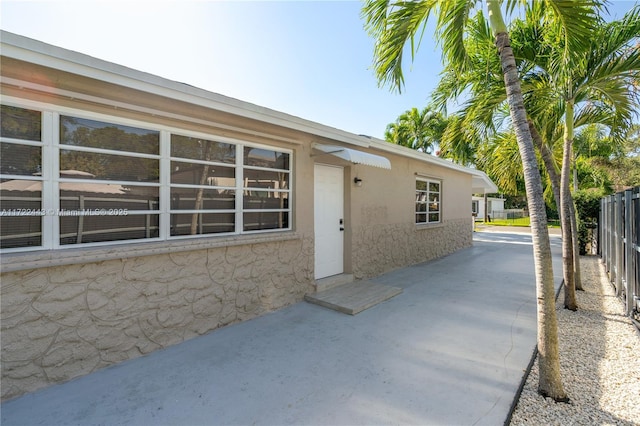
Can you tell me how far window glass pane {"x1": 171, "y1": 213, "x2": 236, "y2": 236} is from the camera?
459cm

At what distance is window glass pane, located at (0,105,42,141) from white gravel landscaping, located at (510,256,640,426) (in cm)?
605

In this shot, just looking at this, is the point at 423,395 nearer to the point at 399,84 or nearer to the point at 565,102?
the point at 399,84

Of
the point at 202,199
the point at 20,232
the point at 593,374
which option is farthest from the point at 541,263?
the point at 20,232

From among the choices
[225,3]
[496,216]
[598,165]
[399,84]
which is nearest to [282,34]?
[225,3]

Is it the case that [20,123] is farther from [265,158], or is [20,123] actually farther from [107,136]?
[265,158]

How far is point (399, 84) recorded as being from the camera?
192 inches

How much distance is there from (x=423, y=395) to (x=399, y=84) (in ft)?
14.8

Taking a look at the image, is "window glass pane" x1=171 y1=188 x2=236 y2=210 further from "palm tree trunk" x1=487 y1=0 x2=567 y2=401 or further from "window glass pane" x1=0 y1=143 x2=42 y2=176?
"palm tree trunk" x1=487 y1=0 x2=567 y2=401

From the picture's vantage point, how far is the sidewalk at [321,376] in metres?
2.90

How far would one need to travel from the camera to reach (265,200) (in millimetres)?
5828

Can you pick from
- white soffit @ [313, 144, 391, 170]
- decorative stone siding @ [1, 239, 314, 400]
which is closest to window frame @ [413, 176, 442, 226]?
white soffit @ [313, 144, 391, 170]

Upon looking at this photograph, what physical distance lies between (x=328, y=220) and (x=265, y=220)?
1924mm

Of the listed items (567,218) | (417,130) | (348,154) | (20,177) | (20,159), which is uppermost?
(417,130)

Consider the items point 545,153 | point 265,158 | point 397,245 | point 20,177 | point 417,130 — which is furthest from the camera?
point 417,130
